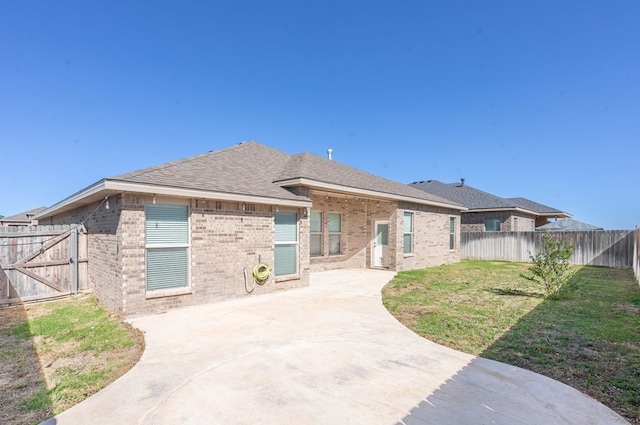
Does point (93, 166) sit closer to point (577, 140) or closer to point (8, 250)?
point (8, 250)

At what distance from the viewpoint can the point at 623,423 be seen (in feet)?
9.85

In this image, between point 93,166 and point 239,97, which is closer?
point 239,97

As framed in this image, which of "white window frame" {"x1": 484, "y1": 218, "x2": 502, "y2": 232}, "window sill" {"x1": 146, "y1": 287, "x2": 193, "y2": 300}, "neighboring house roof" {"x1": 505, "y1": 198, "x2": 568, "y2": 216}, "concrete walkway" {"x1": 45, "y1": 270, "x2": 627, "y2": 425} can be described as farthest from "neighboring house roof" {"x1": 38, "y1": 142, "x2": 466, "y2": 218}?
"neighboring house roof" {"x1": 505, "y1": 198, "x2": 568, "y2": 216}

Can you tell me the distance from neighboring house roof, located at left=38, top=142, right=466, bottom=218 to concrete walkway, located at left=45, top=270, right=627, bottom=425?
286cm

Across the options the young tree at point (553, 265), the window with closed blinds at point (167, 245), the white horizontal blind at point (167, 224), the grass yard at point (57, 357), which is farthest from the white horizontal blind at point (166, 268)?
the young tree at point (553, 265)

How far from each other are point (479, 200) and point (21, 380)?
25.6 meters

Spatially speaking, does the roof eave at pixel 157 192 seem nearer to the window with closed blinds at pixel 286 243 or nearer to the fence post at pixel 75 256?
the window with closed blinds at pixel 286 243

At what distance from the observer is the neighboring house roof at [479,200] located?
22942mm

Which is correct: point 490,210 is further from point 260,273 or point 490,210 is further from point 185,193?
point 185,193

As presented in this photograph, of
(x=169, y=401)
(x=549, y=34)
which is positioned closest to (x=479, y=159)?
(x=549, y=34)

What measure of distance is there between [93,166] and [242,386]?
2351cm

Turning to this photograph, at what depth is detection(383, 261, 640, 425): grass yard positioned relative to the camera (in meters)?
4.08

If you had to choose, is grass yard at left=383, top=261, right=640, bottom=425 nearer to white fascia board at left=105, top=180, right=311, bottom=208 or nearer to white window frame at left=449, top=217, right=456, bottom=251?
white fascia board at left=105, top=180, right=311, bottom=208

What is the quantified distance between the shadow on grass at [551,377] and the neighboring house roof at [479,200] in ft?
55.4
